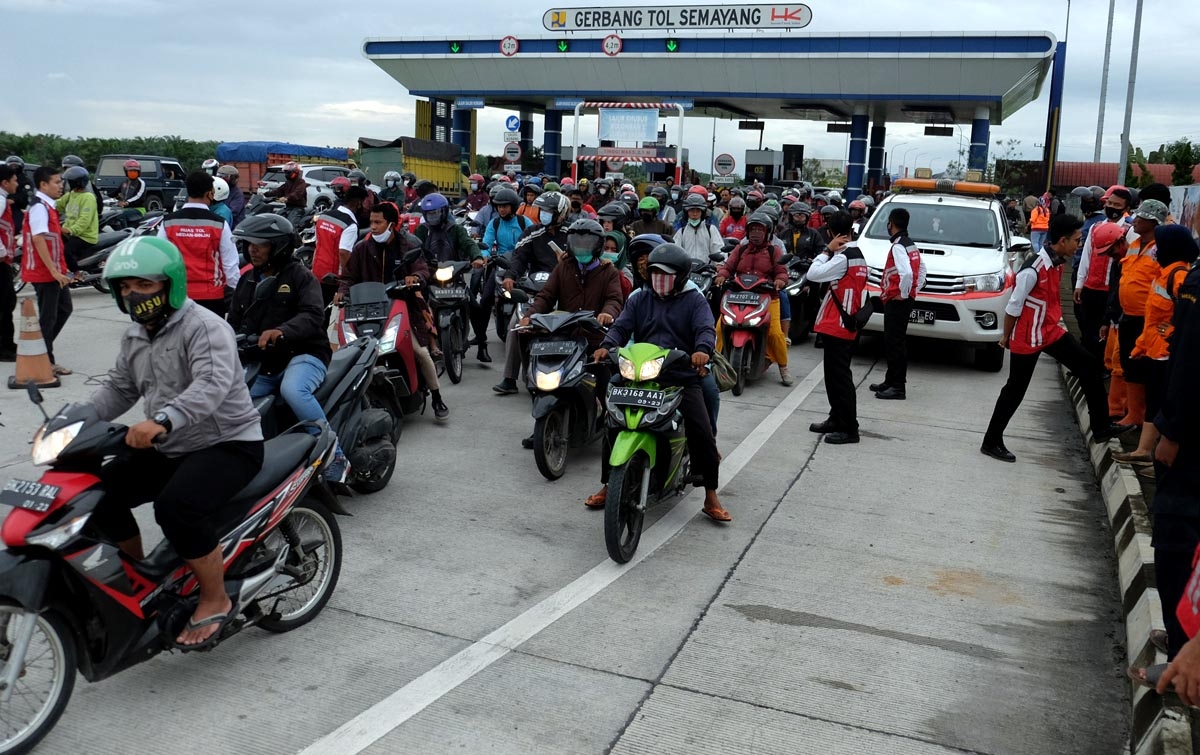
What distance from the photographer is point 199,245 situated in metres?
7.56

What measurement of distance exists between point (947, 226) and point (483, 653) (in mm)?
9937

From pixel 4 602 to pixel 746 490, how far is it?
4768mm

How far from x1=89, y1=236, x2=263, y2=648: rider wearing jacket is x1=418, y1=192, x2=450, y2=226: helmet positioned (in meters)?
6.37

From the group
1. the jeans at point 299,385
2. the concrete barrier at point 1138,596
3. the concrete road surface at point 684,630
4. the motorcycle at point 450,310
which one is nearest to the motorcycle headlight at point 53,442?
the concrete road surface at point 684,630

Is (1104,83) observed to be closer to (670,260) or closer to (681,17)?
(681,17)

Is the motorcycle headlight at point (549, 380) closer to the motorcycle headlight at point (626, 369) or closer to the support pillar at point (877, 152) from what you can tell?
the motorcycle headlight at point (626, 369)

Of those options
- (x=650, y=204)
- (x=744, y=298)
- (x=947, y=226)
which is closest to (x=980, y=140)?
(x=947, y=226)

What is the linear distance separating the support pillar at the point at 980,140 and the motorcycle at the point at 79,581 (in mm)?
40309

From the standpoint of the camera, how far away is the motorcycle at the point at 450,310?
9.38m

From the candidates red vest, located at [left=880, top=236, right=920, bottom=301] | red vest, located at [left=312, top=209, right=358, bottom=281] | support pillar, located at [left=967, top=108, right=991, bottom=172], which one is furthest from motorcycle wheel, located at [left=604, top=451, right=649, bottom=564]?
support pillar, located at [left=967, top=108, right=991, bottom=172]

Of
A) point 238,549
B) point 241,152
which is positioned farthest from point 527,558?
point 241,152

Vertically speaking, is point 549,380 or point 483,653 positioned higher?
point 549,380

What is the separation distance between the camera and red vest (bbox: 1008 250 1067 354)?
25.3 ft

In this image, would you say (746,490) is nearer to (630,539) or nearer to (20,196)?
(630,539)
